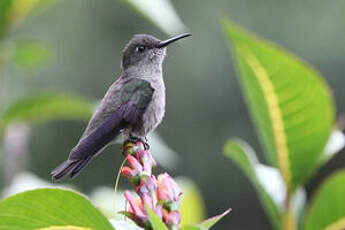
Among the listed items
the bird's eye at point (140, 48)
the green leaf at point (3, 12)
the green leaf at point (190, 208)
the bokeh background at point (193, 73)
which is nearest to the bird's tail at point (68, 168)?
the green leaf at point (190, 208)

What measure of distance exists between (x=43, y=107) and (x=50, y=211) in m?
1.67

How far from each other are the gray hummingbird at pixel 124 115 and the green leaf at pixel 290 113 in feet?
1.62

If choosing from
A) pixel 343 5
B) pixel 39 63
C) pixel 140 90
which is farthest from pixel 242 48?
pixel 343 5

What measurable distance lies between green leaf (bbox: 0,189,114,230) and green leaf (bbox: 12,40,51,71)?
1.99 meters

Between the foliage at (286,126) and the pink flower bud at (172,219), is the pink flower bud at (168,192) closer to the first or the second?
the pink flower bud at (172,219)

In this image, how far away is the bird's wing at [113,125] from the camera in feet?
7.79

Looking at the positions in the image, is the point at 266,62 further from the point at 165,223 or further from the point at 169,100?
the point at 169,100

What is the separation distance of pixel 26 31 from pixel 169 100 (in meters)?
3.09

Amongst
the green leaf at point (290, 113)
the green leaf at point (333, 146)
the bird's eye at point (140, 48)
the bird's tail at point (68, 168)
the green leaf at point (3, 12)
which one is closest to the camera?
the bird's tail at point (68, 168)

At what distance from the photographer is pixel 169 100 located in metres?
11.8

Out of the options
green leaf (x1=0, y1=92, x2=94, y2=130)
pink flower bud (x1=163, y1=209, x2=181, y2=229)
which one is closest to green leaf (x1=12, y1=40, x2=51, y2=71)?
green leaf (x1=0, y1=92, x2=94, y2=130)

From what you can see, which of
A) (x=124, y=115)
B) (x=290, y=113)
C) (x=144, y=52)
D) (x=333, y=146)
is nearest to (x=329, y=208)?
(x=333, y=146)

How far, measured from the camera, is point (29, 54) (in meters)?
3.86

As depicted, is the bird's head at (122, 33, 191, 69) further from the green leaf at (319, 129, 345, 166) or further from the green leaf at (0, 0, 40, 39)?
the green leaf at (319, 129, 345, 166)
